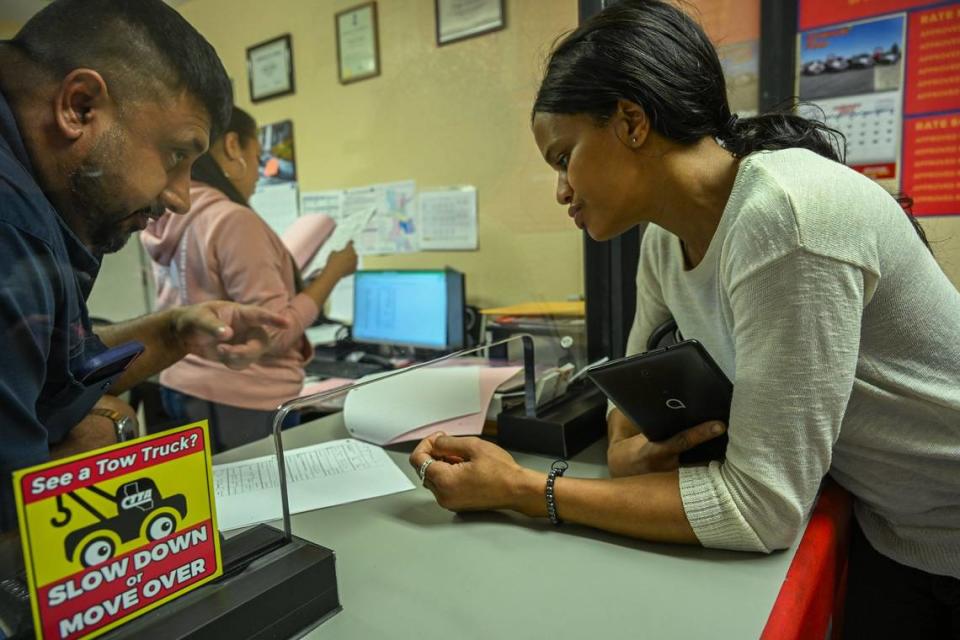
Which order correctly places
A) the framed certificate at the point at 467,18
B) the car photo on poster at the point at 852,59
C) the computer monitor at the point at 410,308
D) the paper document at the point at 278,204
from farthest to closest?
the computer monitor at the point at 410,308, the framed certificate at the point at 467,18, the car photo on poster at the point at 852,59, the paper document at the point at 278,204

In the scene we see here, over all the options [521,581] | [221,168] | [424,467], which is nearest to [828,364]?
[521,581]

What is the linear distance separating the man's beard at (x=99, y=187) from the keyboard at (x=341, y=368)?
143cm

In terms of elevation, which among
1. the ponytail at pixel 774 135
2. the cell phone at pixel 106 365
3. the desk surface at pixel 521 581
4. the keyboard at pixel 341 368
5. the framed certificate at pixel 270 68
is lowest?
the keyboard at pixel 341 368

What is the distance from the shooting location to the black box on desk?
0.96m

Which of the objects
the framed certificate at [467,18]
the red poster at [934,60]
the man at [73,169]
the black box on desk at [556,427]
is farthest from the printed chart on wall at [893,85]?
the man at [73,169]

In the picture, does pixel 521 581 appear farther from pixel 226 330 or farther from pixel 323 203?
pixel 323 203

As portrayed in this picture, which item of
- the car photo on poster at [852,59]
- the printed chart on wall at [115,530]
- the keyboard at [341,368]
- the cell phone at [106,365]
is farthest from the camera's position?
the keyboard at [341,368]

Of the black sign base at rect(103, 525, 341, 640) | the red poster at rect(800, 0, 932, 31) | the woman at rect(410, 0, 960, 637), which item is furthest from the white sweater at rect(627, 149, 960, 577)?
the red poster at rect(800, 0, 932, 31)

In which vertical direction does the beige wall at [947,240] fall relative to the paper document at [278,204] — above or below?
below

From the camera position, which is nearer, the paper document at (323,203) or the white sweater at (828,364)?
the white sweater at (828,364)

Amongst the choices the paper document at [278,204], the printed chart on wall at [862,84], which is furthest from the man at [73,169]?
the printed chart on wall at [862,84]

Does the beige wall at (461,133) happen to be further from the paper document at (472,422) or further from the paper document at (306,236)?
the paper document at (472,422)

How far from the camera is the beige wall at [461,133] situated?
1.57 m

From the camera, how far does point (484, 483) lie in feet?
2.43
